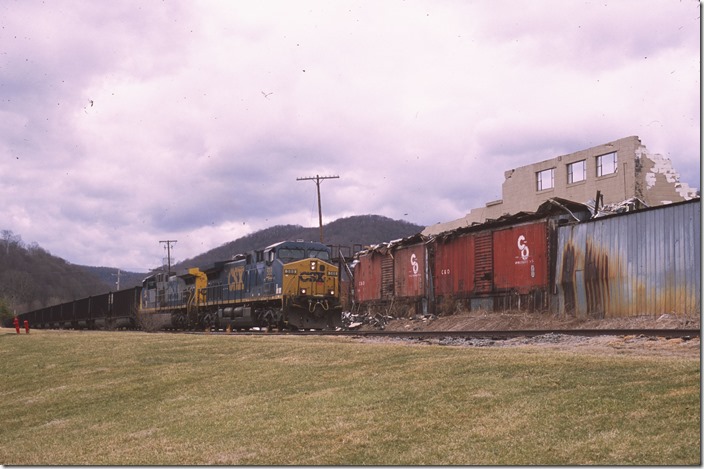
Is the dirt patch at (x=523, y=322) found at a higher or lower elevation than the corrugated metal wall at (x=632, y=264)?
lower

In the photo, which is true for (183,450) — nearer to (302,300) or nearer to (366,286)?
(302,300)

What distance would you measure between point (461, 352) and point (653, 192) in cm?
3590

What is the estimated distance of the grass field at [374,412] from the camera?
6738mm

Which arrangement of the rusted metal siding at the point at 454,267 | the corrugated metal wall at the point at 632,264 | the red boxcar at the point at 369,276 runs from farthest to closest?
the red boxcar at the point at 369,276
the rusted metal siding at the point at 454,267
the corrugated metal wall at the point at 632,264

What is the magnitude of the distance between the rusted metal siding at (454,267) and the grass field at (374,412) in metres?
15.6

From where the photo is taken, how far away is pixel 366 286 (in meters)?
38.1

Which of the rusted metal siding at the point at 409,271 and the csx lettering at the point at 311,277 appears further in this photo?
the rusted metal siding at the point at 409,271

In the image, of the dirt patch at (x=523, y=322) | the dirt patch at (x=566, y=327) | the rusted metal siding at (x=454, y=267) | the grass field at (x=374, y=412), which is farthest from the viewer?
the rusted metal siding at (x=454, y=267)

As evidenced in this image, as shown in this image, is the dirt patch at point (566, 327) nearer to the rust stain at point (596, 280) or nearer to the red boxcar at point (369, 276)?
the rust stain at point (596, 280)

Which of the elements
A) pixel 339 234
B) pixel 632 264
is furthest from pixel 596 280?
pixel 339 234

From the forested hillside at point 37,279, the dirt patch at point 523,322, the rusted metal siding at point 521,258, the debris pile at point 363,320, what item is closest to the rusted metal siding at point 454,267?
the dirt patch at point 523,322

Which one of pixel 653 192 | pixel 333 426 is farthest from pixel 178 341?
pixel 653 192

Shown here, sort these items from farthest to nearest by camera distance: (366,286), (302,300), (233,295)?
(366,286) → (233,295) → (302,300)

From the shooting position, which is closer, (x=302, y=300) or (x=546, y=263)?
(x=546, y=263)
